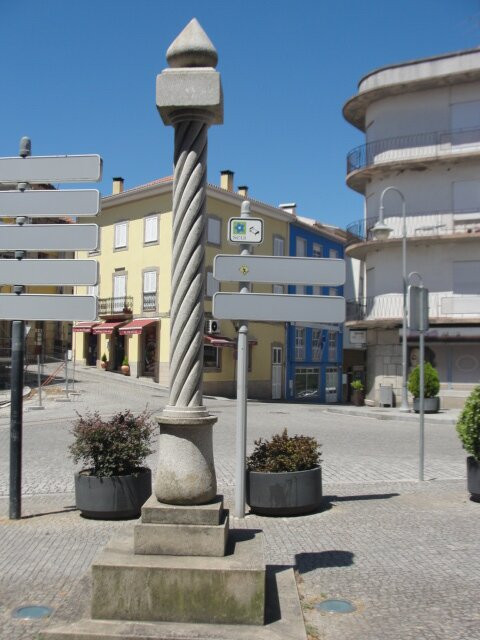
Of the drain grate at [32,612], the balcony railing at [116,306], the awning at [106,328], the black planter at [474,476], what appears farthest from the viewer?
the balcony railing at [116,306]

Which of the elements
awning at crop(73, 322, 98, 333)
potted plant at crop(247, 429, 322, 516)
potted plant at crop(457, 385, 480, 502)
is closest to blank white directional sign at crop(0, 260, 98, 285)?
potted plant at crop(247, 429, 322, 516)

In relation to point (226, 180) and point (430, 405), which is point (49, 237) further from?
point (226, 180)

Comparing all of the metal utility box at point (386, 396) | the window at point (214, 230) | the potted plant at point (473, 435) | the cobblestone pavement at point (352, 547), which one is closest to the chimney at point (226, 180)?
the window at point (214, 230)

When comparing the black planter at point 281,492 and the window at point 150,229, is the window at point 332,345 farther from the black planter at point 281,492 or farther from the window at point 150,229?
the black planter at point 281,492

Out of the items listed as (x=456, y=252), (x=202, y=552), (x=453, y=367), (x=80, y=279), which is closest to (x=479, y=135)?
(x=456, y=252)

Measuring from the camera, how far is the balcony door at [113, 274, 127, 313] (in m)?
35.9

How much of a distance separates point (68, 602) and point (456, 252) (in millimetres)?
26711

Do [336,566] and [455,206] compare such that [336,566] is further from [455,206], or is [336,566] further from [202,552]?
[455,206]

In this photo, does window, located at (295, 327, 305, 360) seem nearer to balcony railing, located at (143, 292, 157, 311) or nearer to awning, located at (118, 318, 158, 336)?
balcony railing, located at (143, 292, 157, 311)

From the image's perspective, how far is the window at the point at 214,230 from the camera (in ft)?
112

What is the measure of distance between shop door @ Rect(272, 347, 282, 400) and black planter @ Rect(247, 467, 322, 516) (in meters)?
30.9

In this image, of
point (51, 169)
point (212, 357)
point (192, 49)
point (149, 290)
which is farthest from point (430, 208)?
point (192, 49)

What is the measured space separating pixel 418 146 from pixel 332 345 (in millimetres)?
17496

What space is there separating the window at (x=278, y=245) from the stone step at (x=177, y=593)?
3511 cm
